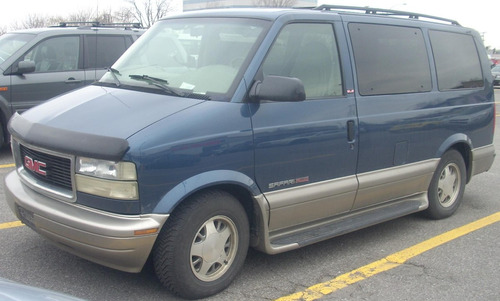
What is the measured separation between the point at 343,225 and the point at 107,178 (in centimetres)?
214

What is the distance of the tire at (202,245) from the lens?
349 centimetres

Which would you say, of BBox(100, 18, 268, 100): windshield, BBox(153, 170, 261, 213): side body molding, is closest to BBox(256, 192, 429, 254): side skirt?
BBox(153, 170, 261, 213): side body molding

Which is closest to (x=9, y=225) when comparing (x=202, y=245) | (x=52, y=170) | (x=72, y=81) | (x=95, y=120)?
(x=52, y=170)

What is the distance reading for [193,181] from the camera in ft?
11.4

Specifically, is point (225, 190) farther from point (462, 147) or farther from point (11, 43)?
point (11, 43)

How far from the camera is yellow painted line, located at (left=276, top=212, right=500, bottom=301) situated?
12.9 ft

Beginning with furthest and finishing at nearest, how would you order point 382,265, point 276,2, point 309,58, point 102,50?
1. point 276,2
2. point 102,50
3. point 382,265
4. point 309,58

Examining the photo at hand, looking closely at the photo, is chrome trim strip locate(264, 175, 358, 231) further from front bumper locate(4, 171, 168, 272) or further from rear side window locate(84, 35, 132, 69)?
rear side window locate(84, 35, 132, 69)

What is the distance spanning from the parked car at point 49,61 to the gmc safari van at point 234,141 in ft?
13.0

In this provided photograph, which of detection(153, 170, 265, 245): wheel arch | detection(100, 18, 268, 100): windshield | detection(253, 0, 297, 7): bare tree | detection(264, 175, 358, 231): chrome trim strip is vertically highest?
detection(100, 18, 268, 100): windshield

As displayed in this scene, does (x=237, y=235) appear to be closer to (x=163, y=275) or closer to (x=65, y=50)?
(x=163, y=275)

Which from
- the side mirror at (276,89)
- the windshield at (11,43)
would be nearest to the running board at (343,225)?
the side mirror at (276,89)

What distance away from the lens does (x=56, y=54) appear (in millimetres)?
8375

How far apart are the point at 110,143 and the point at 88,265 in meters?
1.28
